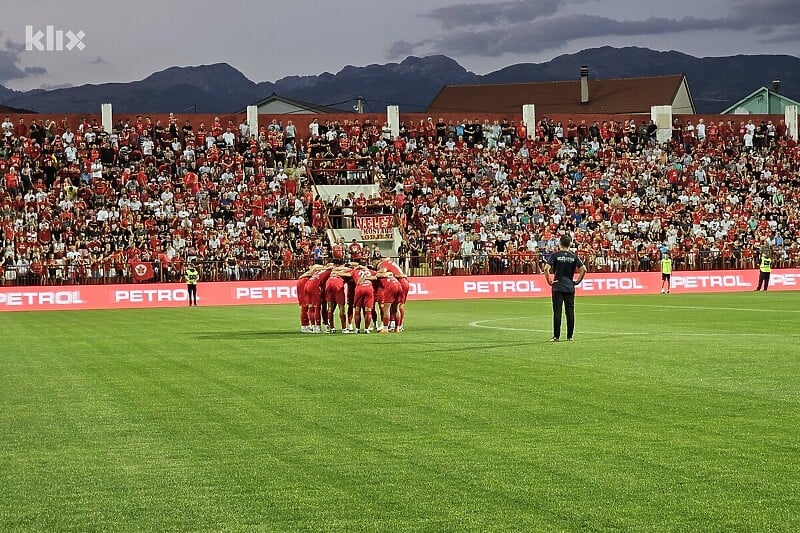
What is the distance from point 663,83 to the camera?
91625mm

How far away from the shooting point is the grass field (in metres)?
7.55

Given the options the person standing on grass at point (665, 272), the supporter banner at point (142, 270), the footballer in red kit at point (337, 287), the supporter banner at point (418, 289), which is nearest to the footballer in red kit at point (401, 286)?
the footballer in red kit at point (337, 287)

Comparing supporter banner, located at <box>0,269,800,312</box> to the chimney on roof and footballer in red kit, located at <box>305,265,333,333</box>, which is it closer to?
footballer in red kit, located at <box>305,265,333,333</box>

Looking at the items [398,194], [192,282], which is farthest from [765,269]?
[192,282]

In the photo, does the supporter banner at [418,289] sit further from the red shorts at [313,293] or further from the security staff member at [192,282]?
the red shorts at [313,293]

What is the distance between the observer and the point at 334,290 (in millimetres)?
23922

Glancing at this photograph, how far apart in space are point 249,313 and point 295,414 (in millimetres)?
22604

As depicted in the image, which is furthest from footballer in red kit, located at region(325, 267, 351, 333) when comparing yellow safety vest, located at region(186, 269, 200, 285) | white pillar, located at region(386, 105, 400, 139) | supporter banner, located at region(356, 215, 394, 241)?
white pillar, located at region(386, 105, 400, 139)

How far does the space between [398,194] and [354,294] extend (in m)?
30.5

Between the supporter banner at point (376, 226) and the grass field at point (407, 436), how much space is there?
1208 inches

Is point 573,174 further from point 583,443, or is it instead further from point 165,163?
point 583,443

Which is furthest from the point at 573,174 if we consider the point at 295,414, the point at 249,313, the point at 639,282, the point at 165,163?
the point at 295,414

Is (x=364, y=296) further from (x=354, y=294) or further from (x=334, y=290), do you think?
(x=334, y=290)

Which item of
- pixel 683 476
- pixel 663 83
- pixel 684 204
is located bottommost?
pixel 683 476
